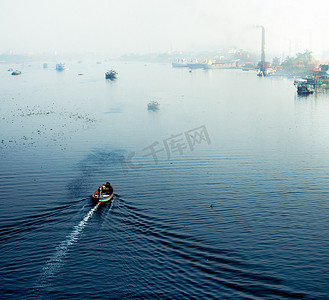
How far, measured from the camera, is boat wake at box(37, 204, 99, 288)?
137 ft

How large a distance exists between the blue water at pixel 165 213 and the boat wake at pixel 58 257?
14cm

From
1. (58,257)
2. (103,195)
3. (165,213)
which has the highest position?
(103,195)

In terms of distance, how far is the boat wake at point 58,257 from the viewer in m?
41.7

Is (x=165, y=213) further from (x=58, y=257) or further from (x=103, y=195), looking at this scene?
(x=58, y=257)

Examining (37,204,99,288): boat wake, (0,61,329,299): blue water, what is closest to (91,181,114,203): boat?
(0,61,329,299): blue water

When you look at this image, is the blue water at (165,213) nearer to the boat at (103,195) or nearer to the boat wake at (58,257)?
the boat wake at (58,257)

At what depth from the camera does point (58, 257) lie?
45500 millimetres

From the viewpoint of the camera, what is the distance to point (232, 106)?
166 m

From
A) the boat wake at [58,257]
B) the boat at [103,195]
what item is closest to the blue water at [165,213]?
the boat wake at [58,257]

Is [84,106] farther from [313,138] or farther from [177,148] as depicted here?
[313,138]

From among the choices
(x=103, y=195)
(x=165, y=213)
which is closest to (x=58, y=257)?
(x=103, y=195)

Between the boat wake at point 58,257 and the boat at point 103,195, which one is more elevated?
the boat at point 103,195

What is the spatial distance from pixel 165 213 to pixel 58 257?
58.6 feet

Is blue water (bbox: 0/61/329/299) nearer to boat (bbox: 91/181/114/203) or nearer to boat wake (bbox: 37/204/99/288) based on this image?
boat wake (bbox: 37/204/99/288)
